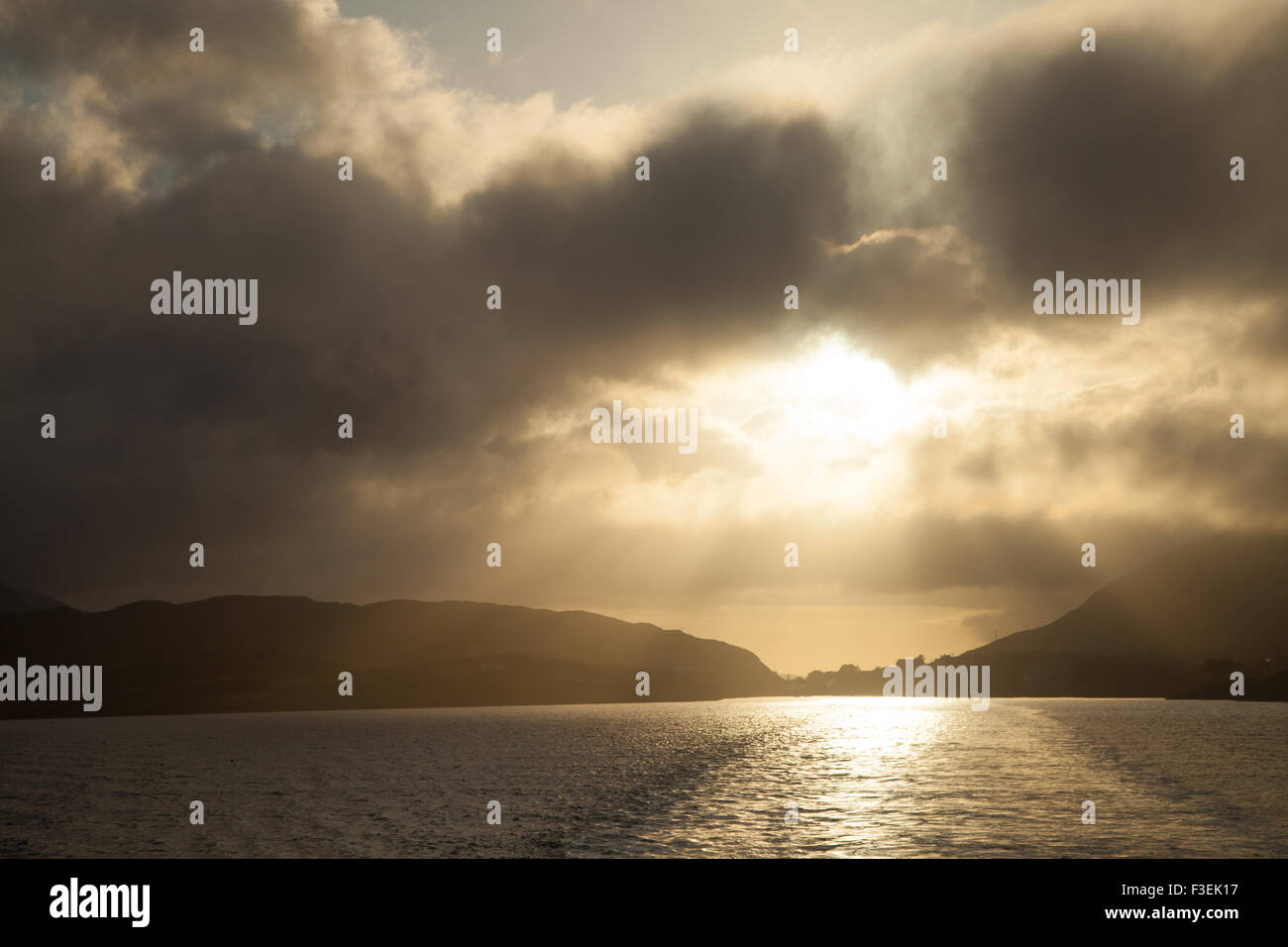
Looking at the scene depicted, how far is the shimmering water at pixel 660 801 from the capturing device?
178 ft

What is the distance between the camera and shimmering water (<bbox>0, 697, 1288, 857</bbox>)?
54.4 m

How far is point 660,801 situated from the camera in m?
78.2

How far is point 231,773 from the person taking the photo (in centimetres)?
10638
